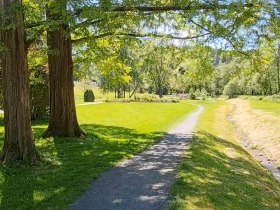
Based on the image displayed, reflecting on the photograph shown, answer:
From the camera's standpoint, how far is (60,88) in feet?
53.3

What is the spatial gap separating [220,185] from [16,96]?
6.04 meters

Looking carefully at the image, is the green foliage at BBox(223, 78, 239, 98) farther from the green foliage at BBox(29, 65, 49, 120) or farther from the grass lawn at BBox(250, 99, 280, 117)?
the green foliage at BBox(29, 65, 49, 120)

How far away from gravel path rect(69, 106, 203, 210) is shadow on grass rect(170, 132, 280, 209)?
1.16ft

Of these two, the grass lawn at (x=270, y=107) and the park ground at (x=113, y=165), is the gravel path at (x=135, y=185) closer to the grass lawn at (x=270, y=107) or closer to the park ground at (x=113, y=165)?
the park ground at (x=113, y=165)

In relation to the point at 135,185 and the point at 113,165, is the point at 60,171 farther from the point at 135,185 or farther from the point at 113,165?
the point at 135,185

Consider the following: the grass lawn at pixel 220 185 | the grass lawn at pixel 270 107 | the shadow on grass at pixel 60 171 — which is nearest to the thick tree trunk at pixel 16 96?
the shadow on grass at pixel 60 171

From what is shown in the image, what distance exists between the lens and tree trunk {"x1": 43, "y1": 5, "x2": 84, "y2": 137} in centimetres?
1622

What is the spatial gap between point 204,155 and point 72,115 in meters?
5.85

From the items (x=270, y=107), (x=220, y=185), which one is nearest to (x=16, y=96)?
(x=220, y=185)

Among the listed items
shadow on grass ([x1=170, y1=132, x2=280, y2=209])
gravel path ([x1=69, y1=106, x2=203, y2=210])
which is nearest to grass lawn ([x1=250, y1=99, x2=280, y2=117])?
shadow on grass ([x1=170, y1=132, x2=280, y2=209])

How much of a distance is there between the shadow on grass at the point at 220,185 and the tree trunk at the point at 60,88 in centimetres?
529

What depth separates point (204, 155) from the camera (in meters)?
14.6

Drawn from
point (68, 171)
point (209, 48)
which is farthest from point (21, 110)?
point (209, 48)

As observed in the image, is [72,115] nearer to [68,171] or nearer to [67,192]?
[68,171]
